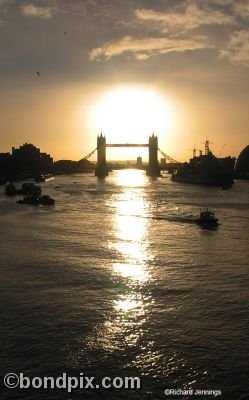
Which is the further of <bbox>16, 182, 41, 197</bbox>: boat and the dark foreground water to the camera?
<bbox>16, 182, 41, 197</bbox>: boat

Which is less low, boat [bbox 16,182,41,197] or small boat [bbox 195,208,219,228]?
boat [bbox 16,182,41,197]

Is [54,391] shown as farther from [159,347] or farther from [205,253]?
[205,253]

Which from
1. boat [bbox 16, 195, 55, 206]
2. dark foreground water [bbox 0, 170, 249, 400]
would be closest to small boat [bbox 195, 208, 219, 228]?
dark foreground water [bbox 0, 170, 249, 400]

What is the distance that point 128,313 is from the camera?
83.9 ft

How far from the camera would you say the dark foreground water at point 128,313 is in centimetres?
1848

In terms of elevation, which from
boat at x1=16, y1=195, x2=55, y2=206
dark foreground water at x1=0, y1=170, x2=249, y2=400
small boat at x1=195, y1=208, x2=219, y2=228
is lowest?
dark foreground water at x1=0, y1=170, x2=249, y2=400

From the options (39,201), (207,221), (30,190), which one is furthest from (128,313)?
(30,190)

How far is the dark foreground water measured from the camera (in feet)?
60.6

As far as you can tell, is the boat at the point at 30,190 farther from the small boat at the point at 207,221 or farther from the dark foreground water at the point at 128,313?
the dark foreground water at the point at 128,313

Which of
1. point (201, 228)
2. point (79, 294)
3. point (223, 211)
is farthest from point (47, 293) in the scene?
point (223, 211)

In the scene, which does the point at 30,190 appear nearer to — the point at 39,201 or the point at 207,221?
the point at 39,201

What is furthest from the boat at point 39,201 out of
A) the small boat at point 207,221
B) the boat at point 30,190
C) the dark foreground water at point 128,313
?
the dark foreground water at point 128,313

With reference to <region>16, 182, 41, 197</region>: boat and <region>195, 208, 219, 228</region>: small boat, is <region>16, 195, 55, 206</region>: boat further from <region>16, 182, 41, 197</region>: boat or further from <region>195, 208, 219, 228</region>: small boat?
<region>195, 208, 219, 228</region>: small boat

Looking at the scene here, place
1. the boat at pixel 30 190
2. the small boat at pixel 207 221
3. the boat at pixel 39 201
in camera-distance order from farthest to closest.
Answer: the boat at pixel 30 190 → the boat at pixel 39 201 → the small boat at pixel 207 221
